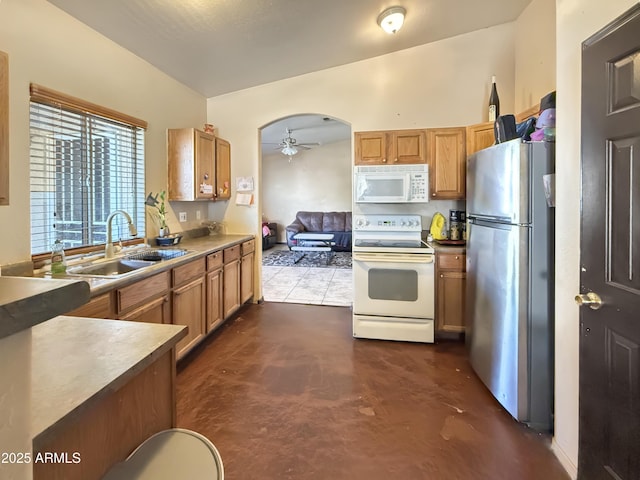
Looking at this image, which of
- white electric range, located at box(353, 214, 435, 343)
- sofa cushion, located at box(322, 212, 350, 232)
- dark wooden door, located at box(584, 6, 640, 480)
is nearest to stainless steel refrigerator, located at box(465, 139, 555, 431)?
dark wooden door, located at box(584, 6, 640, 480)

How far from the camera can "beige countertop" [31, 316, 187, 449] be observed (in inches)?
28.3

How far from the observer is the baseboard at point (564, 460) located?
5.24 ft

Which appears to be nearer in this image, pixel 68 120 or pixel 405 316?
pixel 68 120

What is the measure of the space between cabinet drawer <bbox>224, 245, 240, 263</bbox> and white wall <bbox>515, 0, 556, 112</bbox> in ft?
10.1

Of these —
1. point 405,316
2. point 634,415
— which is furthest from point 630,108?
point 405,316

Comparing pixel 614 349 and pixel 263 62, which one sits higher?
pixel 263 62

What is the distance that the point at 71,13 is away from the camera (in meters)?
2.27

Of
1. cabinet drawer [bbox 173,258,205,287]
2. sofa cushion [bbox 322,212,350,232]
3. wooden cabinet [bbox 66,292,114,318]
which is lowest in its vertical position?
wooden cabinet [bbox 66,292,114,318]

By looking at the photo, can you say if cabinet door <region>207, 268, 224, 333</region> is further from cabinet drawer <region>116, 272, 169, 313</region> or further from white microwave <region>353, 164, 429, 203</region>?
white microwave <region>353, 164, 429, 203</region>

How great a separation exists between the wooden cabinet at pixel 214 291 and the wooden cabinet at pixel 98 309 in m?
1.15

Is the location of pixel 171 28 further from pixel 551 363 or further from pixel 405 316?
pixel 551 363

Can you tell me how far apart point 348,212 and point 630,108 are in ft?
25.4

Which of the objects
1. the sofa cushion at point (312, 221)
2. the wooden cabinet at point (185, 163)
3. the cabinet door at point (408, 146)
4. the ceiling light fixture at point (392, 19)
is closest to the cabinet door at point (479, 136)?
the cabinet door at point (408, 146)

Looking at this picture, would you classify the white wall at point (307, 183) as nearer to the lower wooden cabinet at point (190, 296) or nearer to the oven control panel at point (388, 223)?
the lower wooden cabinet at point (190, 296)
